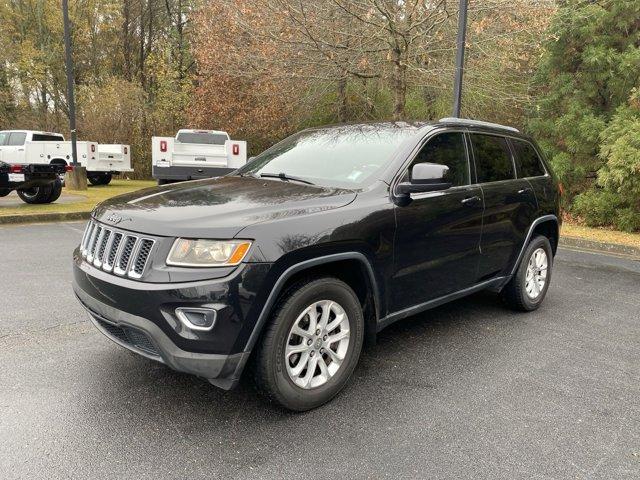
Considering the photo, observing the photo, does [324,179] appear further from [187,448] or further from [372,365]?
[187,448]

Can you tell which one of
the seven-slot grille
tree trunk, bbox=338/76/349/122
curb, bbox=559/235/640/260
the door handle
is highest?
tree trunk, bbox=338/76/349/122

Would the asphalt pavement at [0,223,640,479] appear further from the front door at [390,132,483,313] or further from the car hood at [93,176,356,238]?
the car hood at [93,176,356,238]

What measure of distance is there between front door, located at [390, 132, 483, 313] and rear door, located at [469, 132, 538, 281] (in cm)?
14

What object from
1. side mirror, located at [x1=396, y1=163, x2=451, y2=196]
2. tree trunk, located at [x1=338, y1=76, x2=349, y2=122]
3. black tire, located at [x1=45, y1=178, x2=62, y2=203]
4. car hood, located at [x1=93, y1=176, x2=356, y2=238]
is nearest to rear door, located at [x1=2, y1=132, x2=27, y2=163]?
black tire, located at [x1=45, y1=178, x2=62, y2=203]

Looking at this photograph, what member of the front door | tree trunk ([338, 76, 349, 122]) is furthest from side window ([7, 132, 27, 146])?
the front door

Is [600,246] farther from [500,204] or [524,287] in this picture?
[500,204]

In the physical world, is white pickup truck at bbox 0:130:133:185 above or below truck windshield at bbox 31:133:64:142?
below

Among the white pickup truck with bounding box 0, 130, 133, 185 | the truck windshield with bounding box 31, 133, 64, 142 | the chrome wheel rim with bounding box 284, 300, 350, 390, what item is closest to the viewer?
the chrome wheel rim with bounding box 284, 300, 350, 390

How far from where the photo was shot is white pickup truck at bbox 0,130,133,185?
16.9 metres

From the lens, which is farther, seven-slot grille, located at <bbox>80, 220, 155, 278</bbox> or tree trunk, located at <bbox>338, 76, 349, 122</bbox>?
tree trunk, located at <bbox>338, 76, 349, 122</bbox>

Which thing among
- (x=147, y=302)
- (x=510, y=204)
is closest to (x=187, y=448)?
(x=147, y=302)

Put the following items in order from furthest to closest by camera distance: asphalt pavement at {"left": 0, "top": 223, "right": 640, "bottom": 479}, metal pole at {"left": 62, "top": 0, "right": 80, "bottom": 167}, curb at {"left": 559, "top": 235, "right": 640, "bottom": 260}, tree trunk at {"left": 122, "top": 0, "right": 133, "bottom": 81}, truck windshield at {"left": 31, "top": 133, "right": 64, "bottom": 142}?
tree trunk at {"left": 122, "top": 0, "right": 133, "bottom": 81}, truck windshield at {"left": 31, "top": 133, "right": 64, "bottom": 142}, metal pole at {"left": 62, "top": 0, "right": 80, "bottom": 167}, curb at {"left": 559, "top": 235, "right": 640, "bottom": 260}, asphalt pavement at {"left": 0, "top": 223, "right": 640, "bottom": 479}

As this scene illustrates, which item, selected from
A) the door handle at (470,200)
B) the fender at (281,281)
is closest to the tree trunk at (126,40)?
the door handle at (470,200)

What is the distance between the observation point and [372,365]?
3.69 meters
